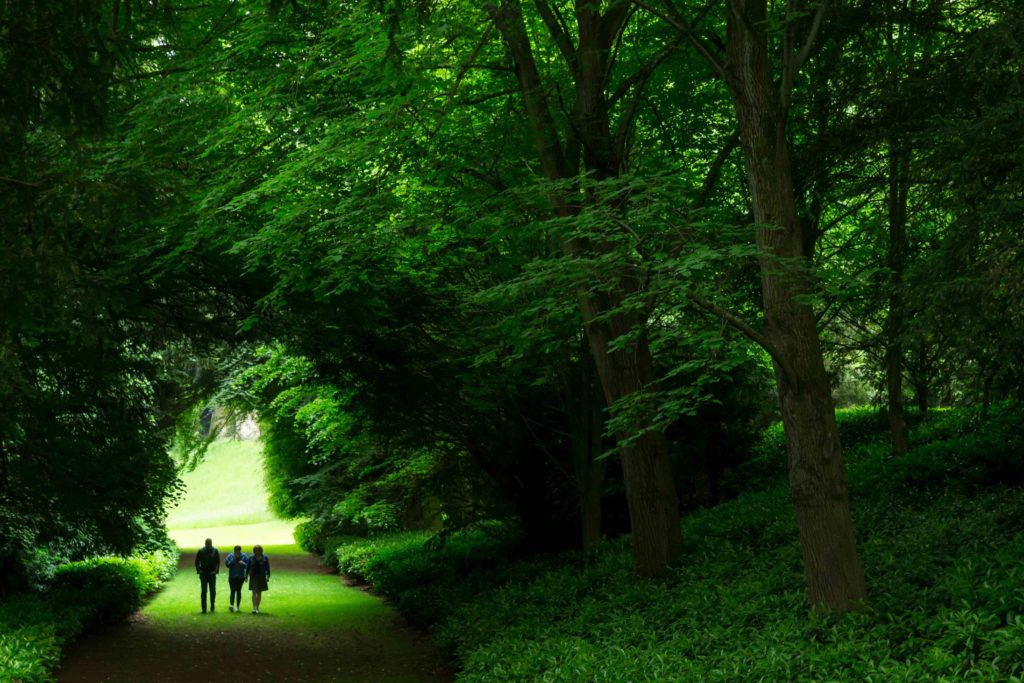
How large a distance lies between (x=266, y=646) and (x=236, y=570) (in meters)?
4.75

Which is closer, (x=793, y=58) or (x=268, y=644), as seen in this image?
(x=793, y=58)

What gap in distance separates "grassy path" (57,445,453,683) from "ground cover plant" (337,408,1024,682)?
776 mm

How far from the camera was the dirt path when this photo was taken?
12.6m

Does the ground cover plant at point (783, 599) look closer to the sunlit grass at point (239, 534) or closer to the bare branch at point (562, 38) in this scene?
the bare branch at point (562, 38)

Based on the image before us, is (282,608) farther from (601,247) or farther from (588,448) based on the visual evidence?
(601,247)

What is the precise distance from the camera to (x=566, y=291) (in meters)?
8.19

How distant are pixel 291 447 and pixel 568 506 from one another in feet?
47.7

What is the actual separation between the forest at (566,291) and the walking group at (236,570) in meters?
1.43

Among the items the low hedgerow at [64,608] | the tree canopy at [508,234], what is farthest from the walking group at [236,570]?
the tree canopy at [508,234]

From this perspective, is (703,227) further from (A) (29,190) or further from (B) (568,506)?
(B) (568,506)

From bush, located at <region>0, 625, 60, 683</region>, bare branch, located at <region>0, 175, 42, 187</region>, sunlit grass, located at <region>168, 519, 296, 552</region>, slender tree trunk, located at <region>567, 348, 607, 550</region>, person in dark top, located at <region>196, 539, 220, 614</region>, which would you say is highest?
bare branch, located at <region>0, 175, 42, 187</region>

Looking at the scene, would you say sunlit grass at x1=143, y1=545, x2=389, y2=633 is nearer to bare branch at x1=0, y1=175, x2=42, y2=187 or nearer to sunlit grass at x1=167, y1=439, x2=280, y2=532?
bare branch at x1=0, y1=175, x2=42, y2=187

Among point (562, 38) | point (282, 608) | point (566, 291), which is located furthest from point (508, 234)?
point (282, 608)

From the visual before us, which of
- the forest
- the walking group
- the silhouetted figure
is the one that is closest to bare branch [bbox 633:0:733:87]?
the forest
